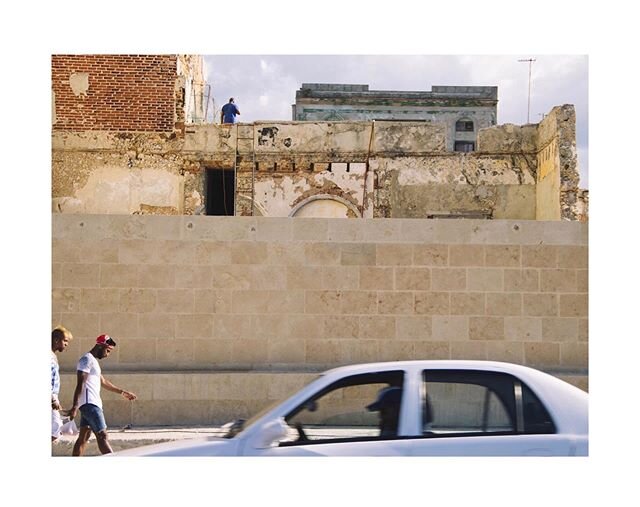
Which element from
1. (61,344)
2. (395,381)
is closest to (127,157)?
(61,344)

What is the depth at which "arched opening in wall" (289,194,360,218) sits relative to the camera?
17828mm

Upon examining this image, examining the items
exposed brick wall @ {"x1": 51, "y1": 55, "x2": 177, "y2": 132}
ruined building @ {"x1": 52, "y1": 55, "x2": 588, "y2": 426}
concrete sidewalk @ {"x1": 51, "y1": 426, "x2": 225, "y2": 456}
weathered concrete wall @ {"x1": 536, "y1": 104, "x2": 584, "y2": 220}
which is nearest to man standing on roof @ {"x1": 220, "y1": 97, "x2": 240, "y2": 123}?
exposed brick wall @ {"x1": 51, "y1": 55, "x2": 177, "y2": 132}

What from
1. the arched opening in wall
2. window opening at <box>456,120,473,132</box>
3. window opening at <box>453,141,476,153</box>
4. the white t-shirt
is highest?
window opening at <box>456,120,473,132</box>

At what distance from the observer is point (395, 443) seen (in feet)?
16.3

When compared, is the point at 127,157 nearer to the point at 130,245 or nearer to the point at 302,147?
the point at 302,147

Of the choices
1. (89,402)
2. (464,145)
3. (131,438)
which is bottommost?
(131,438)

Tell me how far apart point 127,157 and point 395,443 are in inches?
570

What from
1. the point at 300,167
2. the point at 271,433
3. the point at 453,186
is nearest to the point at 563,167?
the point at 453,186

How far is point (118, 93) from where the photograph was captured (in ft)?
62.1

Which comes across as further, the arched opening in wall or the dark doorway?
the dark doorway

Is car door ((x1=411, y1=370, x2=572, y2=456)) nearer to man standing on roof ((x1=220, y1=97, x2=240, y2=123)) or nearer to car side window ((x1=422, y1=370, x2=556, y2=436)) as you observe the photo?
car side window ((x1=422, y1=370, x2=556, y2=436))

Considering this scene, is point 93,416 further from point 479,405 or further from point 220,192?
point 220,192

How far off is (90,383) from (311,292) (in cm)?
347

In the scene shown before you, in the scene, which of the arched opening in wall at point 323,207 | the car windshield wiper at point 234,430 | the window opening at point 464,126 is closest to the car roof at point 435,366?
the car windshield wiper at point 234,430
